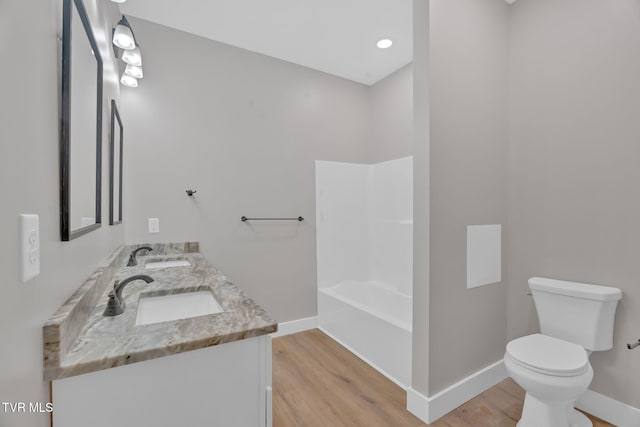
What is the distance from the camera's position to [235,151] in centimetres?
277

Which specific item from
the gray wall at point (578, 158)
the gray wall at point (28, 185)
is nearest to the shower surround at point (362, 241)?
the gray wall at point (578, 158)

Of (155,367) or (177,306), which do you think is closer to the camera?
(155,367)

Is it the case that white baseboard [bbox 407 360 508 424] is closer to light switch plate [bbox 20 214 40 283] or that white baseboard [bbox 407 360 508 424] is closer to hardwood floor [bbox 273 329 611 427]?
hardwood floor [bbox 273 329 611 427]

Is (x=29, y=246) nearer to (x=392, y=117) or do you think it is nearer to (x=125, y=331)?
(x=125, y=331)

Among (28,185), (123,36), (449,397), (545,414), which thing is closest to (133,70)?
(123,36)

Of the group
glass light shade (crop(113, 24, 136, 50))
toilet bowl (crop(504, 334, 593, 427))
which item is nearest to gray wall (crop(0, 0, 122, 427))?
glass light shade (crop(113, 24, 136, 50))

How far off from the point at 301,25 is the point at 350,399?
284cm

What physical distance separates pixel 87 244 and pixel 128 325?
42 cm

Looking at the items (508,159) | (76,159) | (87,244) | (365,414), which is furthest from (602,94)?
(87,244)

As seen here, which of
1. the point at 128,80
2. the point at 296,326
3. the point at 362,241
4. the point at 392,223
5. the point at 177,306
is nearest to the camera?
the point at 177,306

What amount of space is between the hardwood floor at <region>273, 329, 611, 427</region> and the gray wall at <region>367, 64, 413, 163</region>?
2.09 meters

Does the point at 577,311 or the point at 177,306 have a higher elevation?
the point at 177,306

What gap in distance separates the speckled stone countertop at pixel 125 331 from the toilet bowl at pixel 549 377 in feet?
4.49

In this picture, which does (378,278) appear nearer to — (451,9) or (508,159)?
(508,159)
